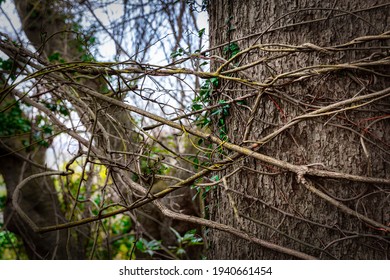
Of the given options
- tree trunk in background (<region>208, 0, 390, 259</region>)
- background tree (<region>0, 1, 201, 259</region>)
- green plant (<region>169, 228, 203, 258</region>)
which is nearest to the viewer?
tree trunk in background (<region>208, 0, 390, 259</region>)

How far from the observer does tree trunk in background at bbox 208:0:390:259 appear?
4.32ft

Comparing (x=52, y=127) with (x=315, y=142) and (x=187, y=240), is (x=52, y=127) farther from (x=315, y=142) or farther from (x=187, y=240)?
(x=315, y=142)

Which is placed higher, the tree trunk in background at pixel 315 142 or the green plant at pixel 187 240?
the tree trunk in background at pixel 315 142

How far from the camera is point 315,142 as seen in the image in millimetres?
1372

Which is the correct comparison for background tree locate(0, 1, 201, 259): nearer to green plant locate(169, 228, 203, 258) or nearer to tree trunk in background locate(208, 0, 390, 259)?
green plant locate(169, 228, 203, 258)

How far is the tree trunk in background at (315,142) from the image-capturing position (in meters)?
1.32

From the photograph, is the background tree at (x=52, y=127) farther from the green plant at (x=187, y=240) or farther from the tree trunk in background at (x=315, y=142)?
the tree trunk in background at (x=315, y=142)

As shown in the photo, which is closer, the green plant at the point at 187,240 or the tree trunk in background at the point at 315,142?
the tree trunk in background at the point at 315,142

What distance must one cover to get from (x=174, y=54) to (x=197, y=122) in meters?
0.35

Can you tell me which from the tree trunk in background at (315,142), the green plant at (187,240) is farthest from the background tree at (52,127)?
the tree trunk in background at (315,142)

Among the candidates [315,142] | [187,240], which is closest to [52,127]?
[187,240]

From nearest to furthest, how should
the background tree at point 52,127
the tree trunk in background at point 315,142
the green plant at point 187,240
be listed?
the tree trunk in background at point 315,142 → the green plant at point 187,240 → the background tree at point 52,127

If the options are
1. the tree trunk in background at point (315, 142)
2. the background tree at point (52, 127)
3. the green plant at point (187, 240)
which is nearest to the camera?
the tree trunk in background at point (315, 142)

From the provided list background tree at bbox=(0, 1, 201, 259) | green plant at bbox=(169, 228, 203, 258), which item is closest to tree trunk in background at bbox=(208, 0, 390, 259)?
green plant at bbox=(169, 228, 203, 258)
